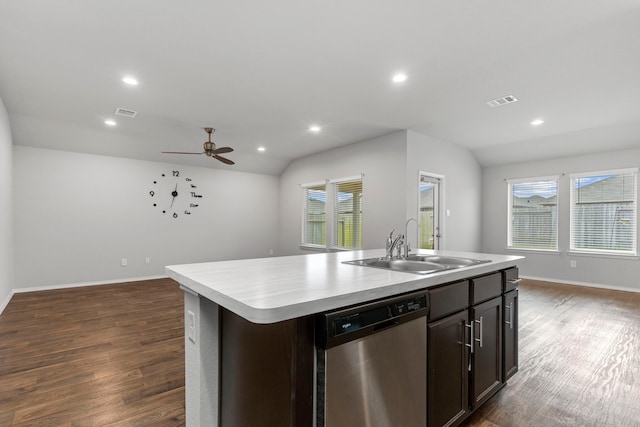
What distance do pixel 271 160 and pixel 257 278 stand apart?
6273 millimetres

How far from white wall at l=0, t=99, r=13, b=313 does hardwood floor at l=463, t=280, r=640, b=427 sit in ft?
18.0

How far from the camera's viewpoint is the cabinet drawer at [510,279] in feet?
6.93

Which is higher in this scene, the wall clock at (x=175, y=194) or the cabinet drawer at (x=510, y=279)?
the wall clock at (x=175, y=194)

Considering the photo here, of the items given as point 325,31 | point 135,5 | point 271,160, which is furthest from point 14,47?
point 271,160

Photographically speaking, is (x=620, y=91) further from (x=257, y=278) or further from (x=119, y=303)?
(x=119, y=303)

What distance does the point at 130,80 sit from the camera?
10.9 feet

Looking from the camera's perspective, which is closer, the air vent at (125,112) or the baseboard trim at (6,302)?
the baseboard trim at (6,302)

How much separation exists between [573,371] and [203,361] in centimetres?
284

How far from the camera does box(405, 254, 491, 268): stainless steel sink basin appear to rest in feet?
6.81

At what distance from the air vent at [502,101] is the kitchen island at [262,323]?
3.09m

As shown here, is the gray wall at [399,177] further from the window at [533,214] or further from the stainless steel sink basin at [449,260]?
the stainless steel sink basin at [449,260]

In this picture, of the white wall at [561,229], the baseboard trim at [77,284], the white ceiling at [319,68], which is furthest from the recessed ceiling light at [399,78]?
the baseboard trim at [77,284]

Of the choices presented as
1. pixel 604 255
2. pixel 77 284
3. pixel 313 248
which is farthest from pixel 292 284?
pixel 604 255

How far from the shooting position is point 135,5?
219 centimetres
